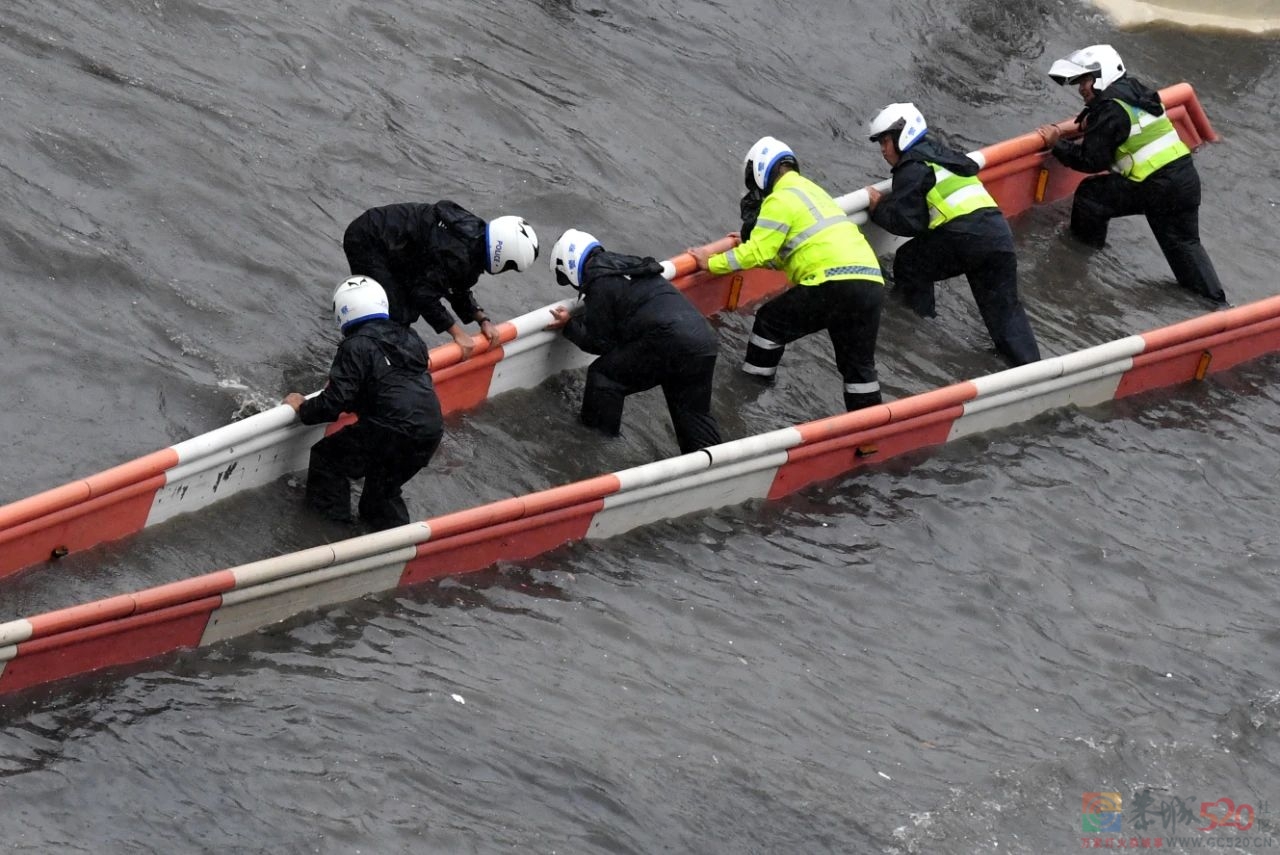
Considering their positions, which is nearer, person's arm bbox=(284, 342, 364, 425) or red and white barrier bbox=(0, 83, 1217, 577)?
red and white barrier bbox=(0, 83, 1217, 577)

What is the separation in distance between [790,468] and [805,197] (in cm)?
161

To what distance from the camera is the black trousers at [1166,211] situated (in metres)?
11.7

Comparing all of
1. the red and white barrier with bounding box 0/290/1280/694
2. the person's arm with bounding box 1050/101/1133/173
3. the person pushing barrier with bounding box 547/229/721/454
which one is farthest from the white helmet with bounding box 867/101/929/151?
the person pushing barrier with bounding box 547/229/721/454

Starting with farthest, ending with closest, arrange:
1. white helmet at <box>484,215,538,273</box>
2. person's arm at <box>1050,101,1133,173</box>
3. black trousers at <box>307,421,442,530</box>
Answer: person's arm at <box>1050,101,1133,173</box>
white helmet at <box>484,215,538,273</box>
black trousers at <box>307,421,442,530</box>

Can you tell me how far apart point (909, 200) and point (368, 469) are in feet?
13.6

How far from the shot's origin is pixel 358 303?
8.05m

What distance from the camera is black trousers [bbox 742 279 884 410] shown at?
31.8 feet

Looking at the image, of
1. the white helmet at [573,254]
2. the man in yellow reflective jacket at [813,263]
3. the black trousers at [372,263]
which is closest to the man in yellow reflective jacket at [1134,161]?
the man in yellow reflective jacket at [813,263]

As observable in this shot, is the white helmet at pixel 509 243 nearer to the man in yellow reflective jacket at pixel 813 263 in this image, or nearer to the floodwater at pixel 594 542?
the floodwater at pixel 594 542

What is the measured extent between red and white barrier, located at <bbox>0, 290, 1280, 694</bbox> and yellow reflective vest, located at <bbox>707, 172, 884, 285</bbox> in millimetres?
830

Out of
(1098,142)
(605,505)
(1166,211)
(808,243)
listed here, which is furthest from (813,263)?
(1166,211)

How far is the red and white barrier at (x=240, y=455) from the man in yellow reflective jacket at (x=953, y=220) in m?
0.54

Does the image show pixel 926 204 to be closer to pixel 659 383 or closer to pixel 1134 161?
pixel 1134 161

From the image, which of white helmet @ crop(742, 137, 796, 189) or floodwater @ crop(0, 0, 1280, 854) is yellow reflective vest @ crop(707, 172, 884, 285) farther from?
floodwater @ crop(0, 0, 1280, 854)
